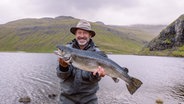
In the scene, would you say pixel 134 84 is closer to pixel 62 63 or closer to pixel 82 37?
pixel 82 37

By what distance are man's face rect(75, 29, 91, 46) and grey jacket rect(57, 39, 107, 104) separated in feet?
0.40

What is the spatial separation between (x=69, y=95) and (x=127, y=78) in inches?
→ 63.4

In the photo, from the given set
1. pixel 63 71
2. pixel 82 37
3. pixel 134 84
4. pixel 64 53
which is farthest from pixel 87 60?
pixel 134 84

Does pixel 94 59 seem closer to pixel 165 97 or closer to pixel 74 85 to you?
pixel 74 85

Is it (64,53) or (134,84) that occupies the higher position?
(64,53)

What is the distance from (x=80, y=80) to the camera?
6.95 metres

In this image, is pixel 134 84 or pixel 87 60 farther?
pixel 134 84

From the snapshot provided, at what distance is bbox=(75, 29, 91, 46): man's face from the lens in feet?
23.1

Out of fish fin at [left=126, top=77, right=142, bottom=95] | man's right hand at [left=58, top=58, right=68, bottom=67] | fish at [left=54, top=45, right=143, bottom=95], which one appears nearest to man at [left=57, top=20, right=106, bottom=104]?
man's right hand at [left=58, top=58, right=68, bottom=67]

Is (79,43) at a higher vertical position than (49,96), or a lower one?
higher

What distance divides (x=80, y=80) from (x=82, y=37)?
1130mm

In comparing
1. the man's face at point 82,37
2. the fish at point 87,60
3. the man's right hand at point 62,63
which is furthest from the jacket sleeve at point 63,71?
the man's face at point 82,37

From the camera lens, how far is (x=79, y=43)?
7.04 m

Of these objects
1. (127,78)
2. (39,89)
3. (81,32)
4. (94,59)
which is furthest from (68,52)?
(39,89)
